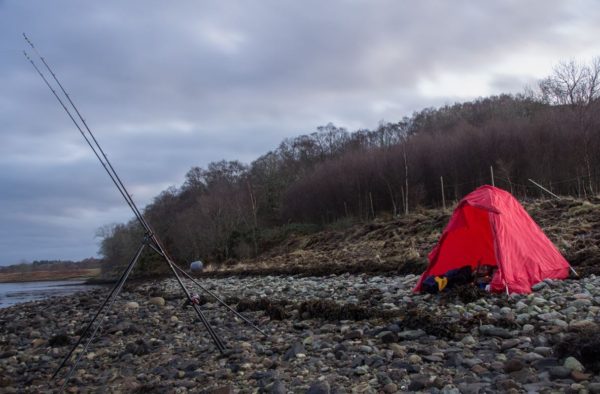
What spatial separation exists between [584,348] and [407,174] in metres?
41.7

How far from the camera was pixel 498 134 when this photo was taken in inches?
1746

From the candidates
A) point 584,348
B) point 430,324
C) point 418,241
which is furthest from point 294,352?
point 418,241

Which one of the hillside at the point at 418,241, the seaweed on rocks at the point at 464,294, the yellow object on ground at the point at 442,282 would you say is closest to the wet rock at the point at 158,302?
the hillside at the point at 418,241

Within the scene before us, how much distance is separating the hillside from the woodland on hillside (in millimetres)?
→ 7905

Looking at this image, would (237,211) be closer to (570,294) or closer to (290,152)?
(290,152)

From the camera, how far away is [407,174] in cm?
4647

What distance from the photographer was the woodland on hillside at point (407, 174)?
36375 mm

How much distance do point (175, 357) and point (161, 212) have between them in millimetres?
77446

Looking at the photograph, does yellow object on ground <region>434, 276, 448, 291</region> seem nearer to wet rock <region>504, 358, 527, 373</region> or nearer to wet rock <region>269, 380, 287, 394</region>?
wet rock <region>504, 358, 527, 373</region>

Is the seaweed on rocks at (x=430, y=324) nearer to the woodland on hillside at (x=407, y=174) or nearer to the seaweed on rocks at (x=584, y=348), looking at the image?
the seaweed on rocks at (x=584, y=348)

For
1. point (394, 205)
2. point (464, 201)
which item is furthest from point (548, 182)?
point (464, 201)

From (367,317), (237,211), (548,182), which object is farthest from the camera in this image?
(237,211)

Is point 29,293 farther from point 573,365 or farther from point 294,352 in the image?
point 573,365

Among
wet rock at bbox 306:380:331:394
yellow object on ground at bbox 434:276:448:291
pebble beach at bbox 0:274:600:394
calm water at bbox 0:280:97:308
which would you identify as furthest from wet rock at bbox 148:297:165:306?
calm water at bbox 0:280:97:308
